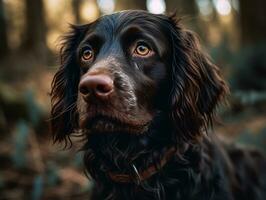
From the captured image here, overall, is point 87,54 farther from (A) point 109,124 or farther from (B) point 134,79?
(A) point 109,124

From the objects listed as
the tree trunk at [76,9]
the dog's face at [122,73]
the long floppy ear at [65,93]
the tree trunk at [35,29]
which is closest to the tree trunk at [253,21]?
the tree trunk at [35,29]

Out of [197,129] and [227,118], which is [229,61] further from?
[197,129]

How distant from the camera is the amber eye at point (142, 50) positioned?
386 centimetres

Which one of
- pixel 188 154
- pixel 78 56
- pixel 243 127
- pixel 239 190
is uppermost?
pixel 78 56

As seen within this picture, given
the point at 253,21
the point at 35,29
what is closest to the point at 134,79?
the point at 253,21

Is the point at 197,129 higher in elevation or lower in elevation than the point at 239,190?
higher

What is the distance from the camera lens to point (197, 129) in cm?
407

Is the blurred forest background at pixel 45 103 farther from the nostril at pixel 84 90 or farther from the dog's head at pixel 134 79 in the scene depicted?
the nostril at pixel 84 90

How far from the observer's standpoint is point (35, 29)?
12391 mm

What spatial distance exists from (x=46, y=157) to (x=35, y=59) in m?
5.25

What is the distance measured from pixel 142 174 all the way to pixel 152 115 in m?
0.46

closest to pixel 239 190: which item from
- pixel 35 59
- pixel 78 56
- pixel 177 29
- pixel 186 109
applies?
pixel 186 109

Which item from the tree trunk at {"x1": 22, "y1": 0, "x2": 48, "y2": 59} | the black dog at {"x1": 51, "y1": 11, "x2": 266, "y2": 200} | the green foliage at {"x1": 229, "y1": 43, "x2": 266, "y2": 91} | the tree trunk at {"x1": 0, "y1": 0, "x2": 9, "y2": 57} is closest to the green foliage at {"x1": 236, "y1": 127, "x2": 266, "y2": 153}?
the green foliage at {"x1": 229, "y1": 43, "x2": 266, "y2": 91}

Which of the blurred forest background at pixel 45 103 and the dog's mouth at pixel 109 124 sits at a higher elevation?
the dog's mouth at pixel 109 124
